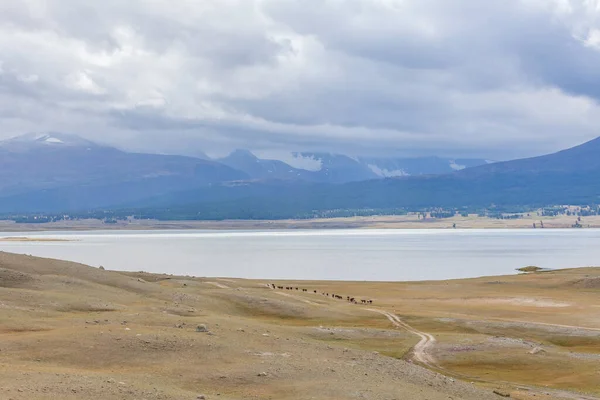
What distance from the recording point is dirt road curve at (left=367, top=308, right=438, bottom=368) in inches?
2322

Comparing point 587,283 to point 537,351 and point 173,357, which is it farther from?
point 173,357

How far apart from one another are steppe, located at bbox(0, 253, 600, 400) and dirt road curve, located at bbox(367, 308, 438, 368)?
0.54ft

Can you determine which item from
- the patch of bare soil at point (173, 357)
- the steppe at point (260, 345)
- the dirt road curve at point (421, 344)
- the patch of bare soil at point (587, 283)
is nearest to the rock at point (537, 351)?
the steppe at point (260, 345)

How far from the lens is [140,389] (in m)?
34.8

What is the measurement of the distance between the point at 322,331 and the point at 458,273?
122227mm

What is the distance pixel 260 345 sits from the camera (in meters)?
50.2

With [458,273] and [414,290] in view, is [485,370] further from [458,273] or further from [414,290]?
[458,273]

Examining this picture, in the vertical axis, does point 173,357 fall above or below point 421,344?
above

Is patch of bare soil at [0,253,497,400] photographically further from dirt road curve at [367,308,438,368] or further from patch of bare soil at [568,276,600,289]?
patch of bare soil at [568,276,600,289]

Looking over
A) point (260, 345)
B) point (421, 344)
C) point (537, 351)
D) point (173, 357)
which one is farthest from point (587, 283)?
point (173, 357)

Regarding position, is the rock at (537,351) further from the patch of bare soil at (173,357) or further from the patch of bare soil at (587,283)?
the patch of bare soil at (587,283)

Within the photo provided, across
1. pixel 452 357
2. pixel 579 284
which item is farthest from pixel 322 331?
pixel 579 284

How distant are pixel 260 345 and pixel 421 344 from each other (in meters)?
19.9

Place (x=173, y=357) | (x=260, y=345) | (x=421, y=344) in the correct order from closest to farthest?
(x=173, y=357) < (x=260, y=345) < (x=421, y=344)
